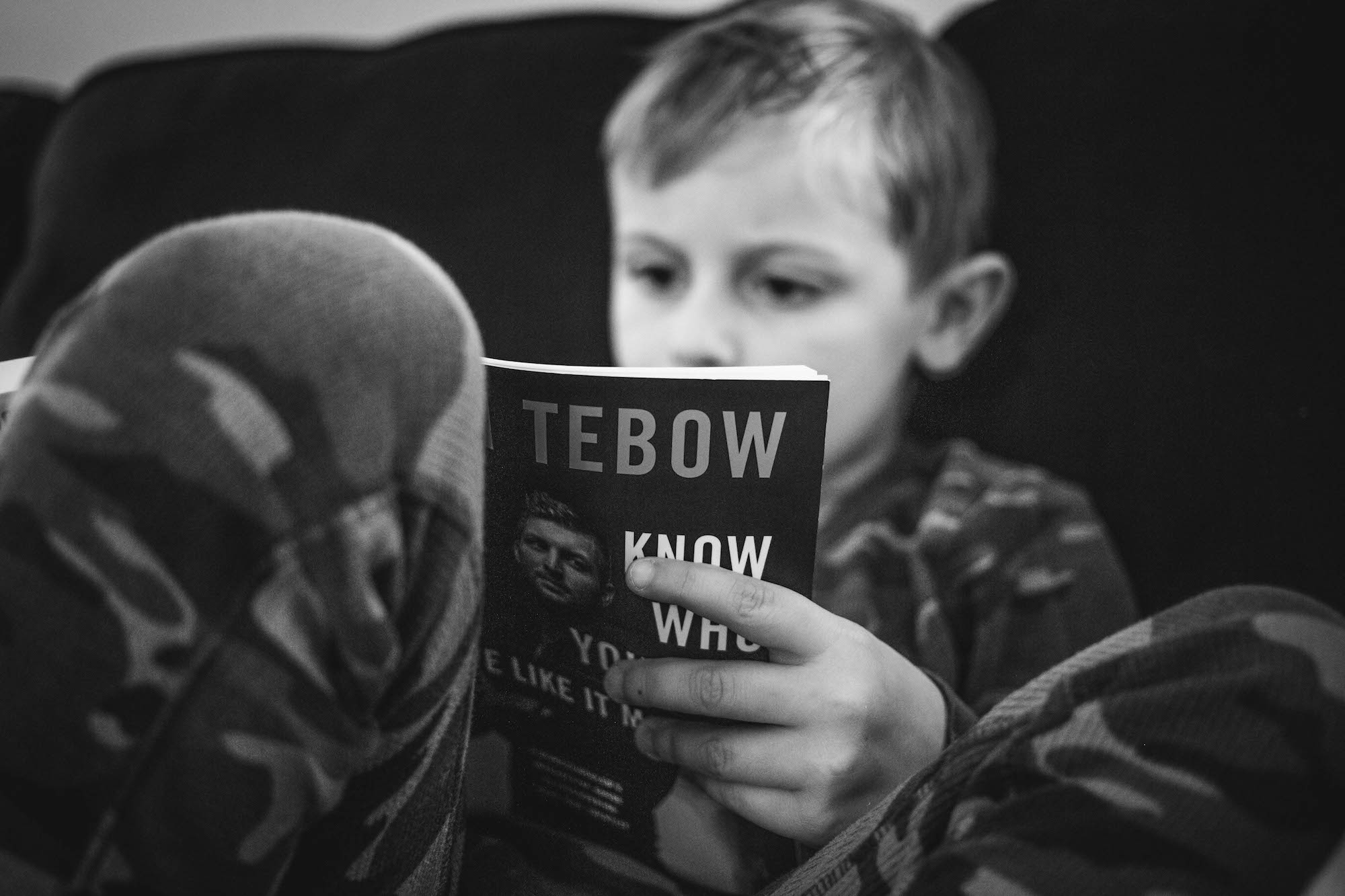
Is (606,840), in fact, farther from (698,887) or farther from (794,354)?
(794,354)

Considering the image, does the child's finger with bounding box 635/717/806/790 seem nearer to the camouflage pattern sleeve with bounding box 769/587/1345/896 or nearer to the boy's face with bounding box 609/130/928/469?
the camouflage pattern sleeve with bounding box 769/587/1345/896

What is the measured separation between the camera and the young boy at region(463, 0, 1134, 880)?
0.69m

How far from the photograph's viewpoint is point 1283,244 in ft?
2.28

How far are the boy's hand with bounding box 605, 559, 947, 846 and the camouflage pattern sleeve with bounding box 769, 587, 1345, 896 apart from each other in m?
0.10

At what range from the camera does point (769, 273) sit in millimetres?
741

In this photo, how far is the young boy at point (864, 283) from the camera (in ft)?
2.26

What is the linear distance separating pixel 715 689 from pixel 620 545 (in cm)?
8

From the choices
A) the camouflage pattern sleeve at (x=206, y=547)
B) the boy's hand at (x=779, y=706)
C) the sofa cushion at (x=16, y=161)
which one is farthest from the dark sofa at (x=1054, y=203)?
the camouflage pattern sleeve at (x=206, y=547)

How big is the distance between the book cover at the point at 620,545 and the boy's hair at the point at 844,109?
413 millimetres

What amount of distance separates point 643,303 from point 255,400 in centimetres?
59

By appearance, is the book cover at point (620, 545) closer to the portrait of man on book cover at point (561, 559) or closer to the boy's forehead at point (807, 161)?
the portrait of man on book cover at point (561, 559)

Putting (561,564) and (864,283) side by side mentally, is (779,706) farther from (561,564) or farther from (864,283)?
(864,283)

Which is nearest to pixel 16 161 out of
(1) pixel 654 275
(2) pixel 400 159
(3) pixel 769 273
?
(2) pixel 400 159

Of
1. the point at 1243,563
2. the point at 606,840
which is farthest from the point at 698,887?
the point at 1243,563
